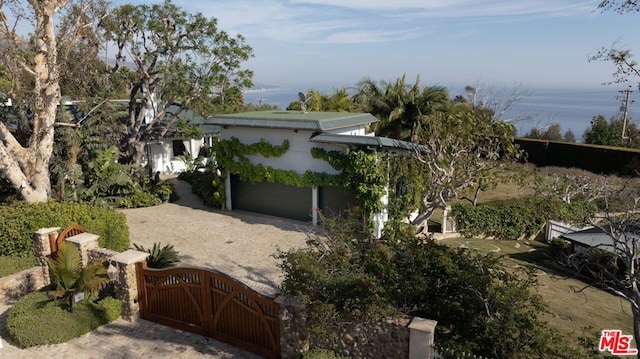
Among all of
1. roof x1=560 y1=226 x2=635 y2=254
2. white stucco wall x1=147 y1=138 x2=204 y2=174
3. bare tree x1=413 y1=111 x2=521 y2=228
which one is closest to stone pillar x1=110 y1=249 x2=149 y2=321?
bare tree x1=413 y1=111 x2=521 y2=228

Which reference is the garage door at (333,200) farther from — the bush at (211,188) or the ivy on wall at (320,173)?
the bush at (211,188)

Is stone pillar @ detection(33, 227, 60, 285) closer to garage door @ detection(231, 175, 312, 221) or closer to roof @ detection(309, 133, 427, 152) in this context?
garage door @ detection(231, 175, 312, 221)

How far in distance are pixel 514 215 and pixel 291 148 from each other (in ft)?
34.5

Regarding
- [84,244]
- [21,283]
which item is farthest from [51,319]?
[21,283]

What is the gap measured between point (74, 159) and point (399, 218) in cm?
1349

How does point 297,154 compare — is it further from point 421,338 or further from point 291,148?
point 421,338

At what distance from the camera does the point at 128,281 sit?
33.3 ft

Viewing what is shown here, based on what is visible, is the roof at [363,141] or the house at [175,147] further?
the house at [175,147]

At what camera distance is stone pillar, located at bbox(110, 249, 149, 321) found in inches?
398

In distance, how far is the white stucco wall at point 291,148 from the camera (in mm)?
→ 16891

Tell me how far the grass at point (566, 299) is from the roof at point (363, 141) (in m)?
4.87

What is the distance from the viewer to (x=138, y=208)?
20.3m

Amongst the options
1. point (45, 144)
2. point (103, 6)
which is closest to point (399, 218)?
point (45, 144)

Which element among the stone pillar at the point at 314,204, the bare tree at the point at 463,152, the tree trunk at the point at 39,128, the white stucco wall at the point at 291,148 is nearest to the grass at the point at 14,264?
the tree trunk at the point at 39,128
